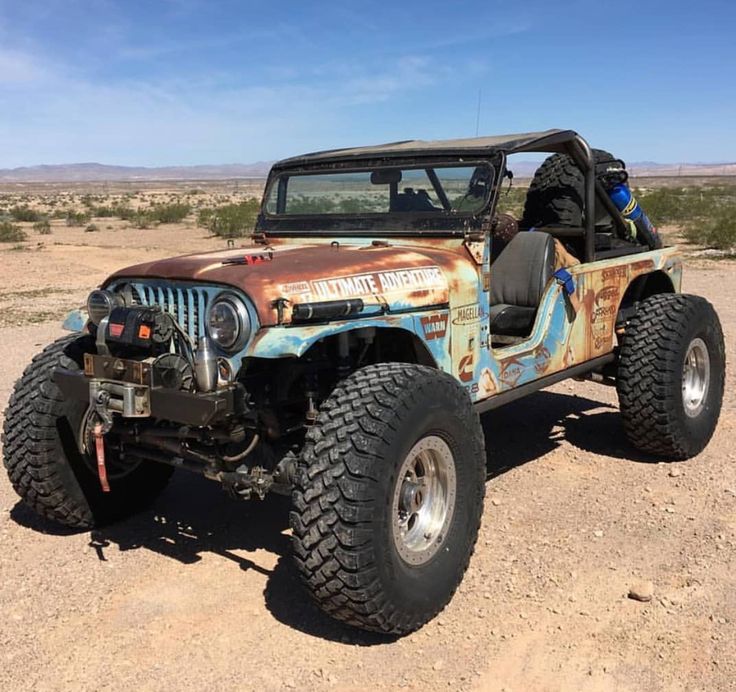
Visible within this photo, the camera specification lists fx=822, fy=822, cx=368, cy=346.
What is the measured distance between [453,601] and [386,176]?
246 centimetres

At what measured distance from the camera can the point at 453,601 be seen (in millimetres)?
3699

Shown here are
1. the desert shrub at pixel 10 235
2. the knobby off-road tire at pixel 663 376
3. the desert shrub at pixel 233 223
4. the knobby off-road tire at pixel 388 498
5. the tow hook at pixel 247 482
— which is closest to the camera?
the knobby off-road tire at pixel 388 498

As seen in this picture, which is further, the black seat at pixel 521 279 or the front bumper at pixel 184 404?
the black seat at pixel 521 279

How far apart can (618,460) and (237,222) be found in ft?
72.4

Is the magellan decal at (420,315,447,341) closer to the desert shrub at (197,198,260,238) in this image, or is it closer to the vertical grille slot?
the vertical grille slot

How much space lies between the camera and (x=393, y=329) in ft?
12.9

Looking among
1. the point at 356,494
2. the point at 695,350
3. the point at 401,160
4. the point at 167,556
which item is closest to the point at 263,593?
the point at 167,556

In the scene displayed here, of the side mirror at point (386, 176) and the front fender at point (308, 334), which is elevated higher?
the side mirror at point (386, 176)

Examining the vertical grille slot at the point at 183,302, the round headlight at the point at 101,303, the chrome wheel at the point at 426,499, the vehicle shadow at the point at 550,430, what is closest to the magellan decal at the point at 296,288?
the vertical grille slot at the point at 183,302

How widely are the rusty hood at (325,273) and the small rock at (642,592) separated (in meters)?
1.58

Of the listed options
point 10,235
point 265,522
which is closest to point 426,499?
point 265,522

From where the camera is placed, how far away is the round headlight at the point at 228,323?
3.30m

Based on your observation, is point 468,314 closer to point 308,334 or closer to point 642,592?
point 308,334

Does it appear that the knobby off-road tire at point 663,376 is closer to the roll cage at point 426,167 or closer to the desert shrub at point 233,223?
the roll cage at point 426,167
